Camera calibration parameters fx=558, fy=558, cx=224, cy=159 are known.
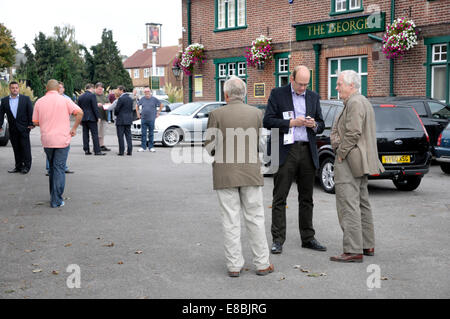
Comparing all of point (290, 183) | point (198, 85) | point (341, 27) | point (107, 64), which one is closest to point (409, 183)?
point (290, 183)

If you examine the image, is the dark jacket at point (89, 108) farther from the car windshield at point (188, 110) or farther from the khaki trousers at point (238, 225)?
the khaki trousers at point (238, 225)

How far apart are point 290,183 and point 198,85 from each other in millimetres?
22298

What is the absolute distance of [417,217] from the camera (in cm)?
791

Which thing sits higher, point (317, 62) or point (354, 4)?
point (354, 4)

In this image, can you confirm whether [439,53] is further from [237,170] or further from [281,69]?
[237,170]

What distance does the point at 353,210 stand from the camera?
577 centimetres

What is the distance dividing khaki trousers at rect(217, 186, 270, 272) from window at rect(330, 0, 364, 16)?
17.2 meters

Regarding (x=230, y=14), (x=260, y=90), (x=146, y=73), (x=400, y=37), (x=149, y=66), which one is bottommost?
(x=260, y=90)

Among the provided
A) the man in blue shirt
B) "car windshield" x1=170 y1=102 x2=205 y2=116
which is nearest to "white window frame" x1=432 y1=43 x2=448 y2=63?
"car windshield" x1=170 y1=102 x2=205 y2=116

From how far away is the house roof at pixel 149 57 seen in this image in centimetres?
8956

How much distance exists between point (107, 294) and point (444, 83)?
1695cm

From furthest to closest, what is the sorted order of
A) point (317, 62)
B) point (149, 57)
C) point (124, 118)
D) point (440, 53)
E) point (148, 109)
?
point (149, 57)
point (317, 62)
point (440, 53)
point (148, 109)
point (124, 118)

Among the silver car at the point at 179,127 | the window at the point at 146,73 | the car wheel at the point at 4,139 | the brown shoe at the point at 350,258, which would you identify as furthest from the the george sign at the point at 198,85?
the window at the point at 146,73
